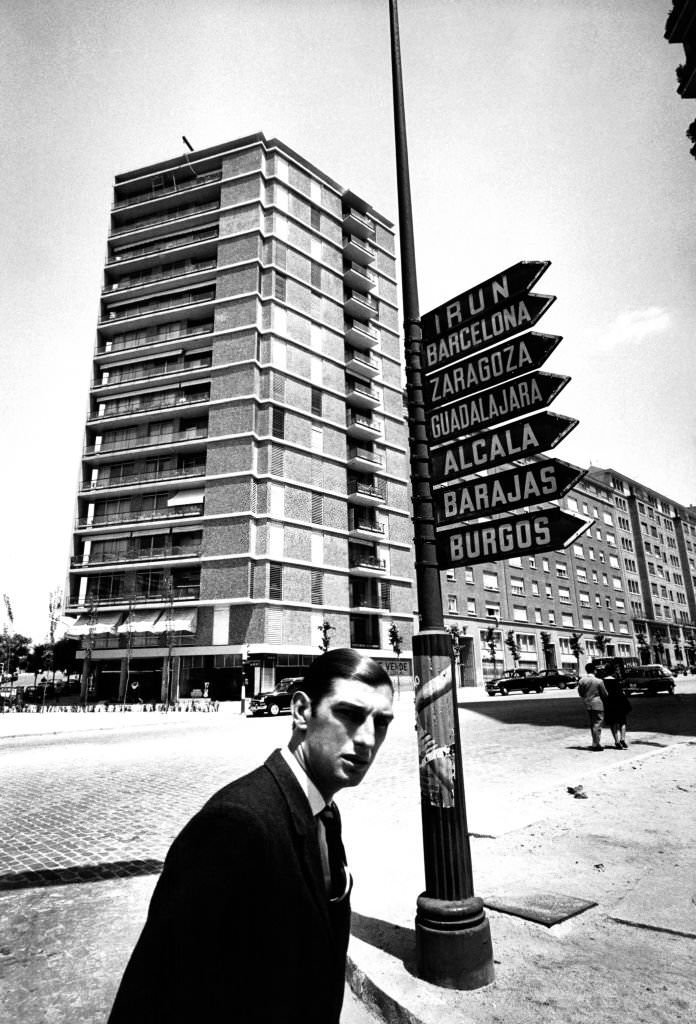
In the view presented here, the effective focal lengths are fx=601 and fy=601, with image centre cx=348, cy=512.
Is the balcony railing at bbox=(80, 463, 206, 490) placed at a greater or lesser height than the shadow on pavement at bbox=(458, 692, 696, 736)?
greater

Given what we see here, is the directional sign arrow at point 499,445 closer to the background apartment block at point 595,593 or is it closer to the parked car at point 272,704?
the parked car at point 272,704

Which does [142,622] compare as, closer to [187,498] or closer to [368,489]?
[187,498]

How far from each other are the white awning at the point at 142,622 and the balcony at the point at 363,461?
54.5 feet

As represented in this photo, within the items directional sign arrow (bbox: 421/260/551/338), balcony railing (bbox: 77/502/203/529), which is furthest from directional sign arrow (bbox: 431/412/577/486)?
balcony railing (bbox: 77/502/203/529)

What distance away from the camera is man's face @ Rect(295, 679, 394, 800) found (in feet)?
5.06

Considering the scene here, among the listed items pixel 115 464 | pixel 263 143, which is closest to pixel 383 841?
pixel 115 464

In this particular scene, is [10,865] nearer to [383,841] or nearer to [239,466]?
[383,841]

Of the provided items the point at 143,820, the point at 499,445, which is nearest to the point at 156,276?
the point at 143,820

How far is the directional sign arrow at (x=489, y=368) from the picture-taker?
392cm

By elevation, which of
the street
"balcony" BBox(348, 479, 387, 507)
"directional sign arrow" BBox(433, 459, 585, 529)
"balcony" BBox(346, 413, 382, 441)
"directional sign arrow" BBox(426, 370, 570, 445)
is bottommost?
the street

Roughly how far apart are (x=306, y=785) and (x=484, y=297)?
11.8 feet

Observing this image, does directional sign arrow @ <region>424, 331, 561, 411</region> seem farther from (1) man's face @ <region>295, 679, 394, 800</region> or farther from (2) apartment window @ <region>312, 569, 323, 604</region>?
(2) apartment window @ <region>312, 569, 323, 604</region>

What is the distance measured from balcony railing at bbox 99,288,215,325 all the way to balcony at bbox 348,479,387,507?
16009mm

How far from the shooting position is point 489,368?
4086 mm
